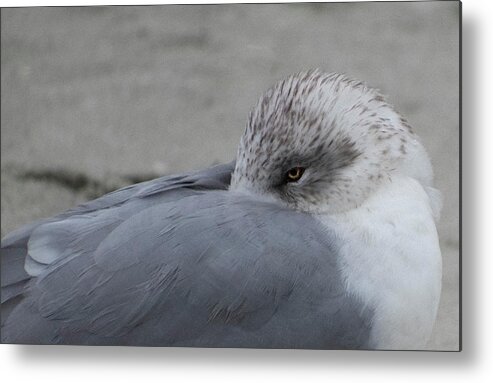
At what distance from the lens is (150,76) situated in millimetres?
2178

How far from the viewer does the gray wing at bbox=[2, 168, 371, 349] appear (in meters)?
1.86

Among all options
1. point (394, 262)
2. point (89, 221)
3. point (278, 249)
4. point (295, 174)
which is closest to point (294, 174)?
point (295, 174)

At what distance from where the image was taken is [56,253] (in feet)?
6.55

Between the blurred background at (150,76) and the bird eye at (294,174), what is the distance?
0.25m

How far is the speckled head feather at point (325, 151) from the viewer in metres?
1.91

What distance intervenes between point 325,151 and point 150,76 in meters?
0.54

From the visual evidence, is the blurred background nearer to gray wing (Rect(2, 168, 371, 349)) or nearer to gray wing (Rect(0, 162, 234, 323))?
gray wing (Rect(0, 162, 234, 323))

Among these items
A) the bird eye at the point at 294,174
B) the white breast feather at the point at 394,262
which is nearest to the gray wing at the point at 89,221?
the bird eye at the point at 294,174

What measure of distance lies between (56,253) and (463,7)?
1.13 m

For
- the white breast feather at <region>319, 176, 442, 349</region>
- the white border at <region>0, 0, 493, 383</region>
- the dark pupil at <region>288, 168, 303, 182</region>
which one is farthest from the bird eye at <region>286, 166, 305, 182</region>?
the white border at <region>0, 0, 493, 383</region>

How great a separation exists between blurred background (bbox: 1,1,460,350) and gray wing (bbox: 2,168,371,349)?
0.24 metres

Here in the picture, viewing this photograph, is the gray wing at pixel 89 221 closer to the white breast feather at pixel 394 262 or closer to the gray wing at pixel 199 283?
the gray wing at pixel 199 283

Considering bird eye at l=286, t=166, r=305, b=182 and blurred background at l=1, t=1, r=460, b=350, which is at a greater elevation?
blurred background at l=1, t=1, r=460, b=350

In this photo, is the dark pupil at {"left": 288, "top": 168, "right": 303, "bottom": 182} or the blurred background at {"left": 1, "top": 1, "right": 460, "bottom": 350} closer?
the dark pupil at {"left": 288, "top": 168, "right": 303, "bottom": 182}
